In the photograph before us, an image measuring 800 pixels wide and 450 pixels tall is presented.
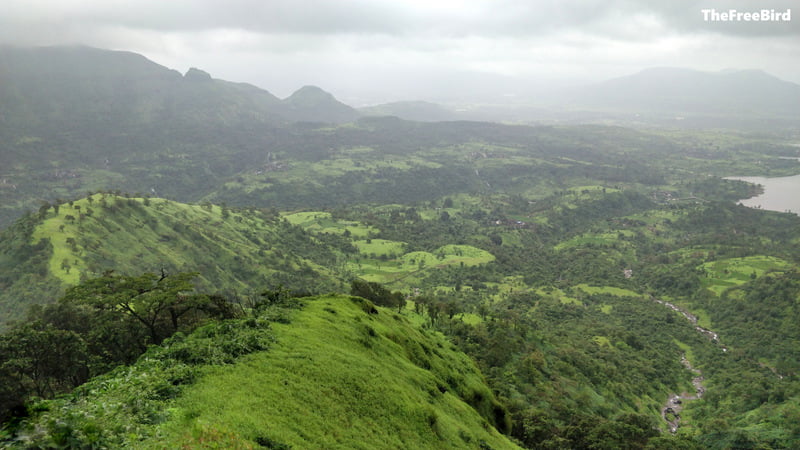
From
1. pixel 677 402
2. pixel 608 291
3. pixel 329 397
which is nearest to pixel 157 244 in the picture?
pixel 329 397

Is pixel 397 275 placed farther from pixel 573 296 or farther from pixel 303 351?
pixel 303 351

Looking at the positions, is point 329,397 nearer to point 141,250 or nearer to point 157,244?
point 141,250

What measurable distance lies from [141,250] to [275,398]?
13409 centimetres

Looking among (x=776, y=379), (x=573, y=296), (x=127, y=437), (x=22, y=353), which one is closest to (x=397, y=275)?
(x=573, y=296)

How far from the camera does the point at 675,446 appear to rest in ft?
178

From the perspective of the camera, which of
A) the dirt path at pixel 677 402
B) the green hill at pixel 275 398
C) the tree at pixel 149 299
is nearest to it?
the green hill at pixel 275 398

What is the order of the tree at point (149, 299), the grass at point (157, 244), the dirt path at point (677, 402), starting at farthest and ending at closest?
the grass at point (157, 244)
the dirt path at point (677, 402)
the tree at point (149, 299)

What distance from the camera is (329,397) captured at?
23.4 m

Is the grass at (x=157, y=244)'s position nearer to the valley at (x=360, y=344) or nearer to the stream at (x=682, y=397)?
the valley at (x=360, y=344)

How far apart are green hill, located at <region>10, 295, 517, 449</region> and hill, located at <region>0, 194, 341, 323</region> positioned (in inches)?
2868

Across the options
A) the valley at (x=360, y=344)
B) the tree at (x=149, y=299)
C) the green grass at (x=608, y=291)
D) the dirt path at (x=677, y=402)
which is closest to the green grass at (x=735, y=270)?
the valley at (x=360, y=344)

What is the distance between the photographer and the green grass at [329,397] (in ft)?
60.2

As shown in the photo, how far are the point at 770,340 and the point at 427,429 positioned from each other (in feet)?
452

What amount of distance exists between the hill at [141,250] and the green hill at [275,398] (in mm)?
72845
